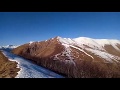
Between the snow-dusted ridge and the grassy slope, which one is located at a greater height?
the snow-dusted ridge

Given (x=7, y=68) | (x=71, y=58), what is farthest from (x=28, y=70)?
(x=71, y=58)

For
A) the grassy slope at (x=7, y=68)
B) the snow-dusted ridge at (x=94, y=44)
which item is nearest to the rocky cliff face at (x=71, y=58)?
the snow-dusted ridge at (x=94, y=44)

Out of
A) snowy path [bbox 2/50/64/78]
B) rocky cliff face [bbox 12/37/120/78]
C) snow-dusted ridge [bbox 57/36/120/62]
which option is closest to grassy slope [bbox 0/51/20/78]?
snowy path [bbox 2/50/64/78]

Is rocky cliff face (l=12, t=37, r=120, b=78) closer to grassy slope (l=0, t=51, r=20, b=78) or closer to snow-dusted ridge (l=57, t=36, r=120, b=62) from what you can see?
snow-dusted ridge (l=57, t=36, r=120, b=62)

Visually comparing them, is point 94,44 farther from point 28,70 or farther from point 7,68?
point 7,68
